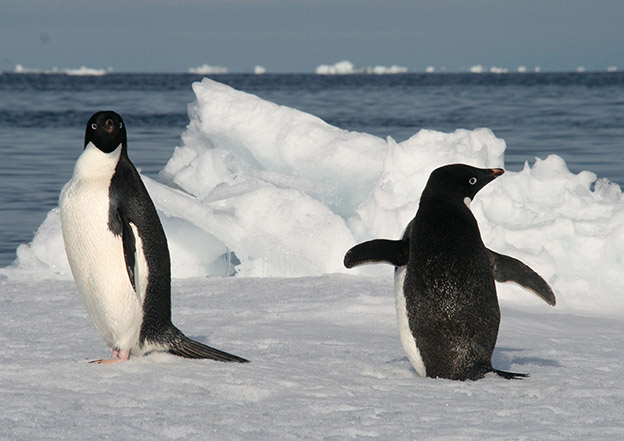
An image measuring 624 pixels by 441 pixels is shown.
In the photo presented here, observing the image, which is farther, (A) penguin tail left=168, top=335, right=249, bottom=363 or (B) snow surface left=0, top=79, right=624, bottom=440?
(A) penguin tail left=168, top=335, right=249, bottom=363

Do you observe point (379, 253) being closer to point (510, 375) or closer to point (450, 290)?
point (450, 290)

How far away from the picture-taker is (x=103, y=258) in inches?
141

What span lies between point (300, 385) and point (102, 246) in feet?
3.40

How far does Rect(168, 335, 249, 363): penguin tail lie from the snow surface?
0.26 ft

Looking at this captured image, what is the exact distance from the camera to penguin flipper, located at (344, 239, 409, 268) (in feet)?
11.3

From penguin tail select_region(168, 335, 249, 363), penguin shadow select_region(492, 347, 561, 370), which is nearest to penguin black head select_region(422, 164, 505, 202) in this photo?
penguin shadow select_region(492, 347, 561, 370)

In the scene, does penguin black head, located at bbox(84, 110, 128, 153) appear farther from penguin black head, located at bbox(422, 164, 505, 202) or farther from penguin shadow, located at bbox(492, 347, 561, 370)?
penguin shadow, located at bbox(492, 347, 561, 370)

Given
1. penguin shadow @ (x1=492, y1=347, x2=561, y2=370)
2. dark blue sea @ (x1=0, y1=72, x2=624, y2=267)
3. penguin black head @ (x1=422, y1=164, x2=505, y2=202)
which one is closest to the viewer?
penguin black head @ (x1=422, y1=164, x2=505, y2=202)

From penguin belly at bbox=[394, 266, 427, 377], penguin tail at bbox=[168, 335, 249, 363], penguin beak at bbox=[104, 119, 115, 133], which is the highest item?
penguin beak at bbox=[104, 119, 115, 133]

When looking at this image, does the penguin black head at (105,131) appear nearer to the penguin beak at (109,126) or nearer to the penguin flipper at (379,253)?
the penguin beak at (109,126)

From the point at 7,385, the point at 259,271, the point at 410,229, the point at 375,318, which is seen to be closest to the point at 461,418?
the point at 410,229

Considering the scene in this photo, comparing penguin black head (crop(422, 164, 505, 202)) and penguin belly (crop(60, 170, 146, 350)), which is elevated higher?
penguin black head (crop(422, 164, 505, 202))

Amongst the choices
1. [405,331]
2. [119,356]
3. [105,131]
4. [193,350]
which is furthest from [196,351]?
[105,131]

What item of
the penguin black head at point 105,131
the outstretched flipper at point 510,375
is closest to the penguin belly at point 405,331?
the outstretched flipper at point 510,375
